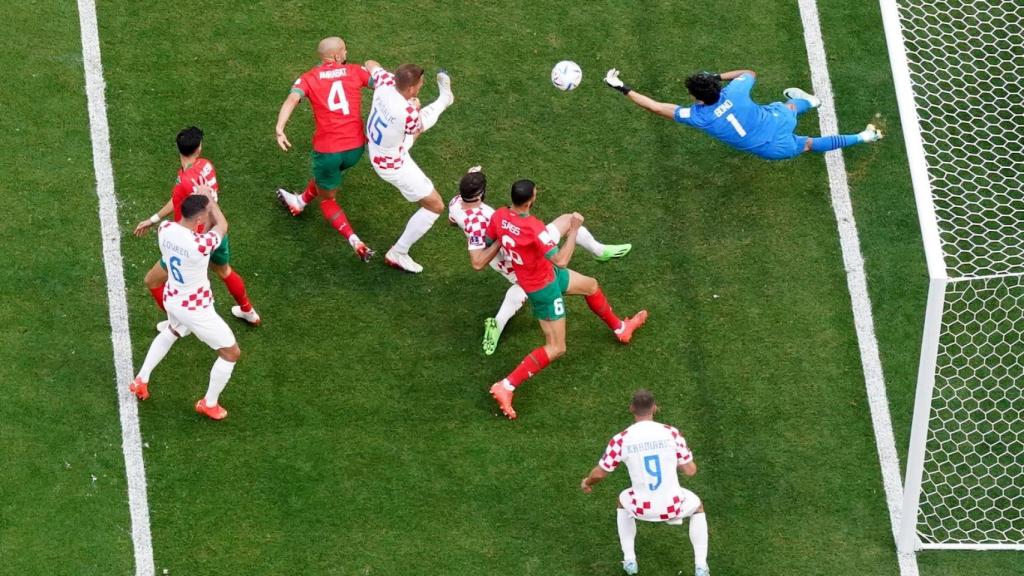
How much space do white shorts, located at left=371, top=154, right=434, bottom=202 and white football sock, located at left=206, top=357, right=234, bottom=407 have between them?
2.06 m

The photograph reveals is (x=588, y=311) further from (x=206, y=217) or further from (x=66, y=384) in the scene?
(x=66, y=384)

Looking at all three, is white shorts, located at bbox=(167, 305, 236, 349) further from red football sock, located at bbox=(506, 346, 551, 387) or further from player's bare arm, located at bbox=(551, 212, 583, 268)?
player's bare arm, located at bbox=(551, 212, 583, 268)

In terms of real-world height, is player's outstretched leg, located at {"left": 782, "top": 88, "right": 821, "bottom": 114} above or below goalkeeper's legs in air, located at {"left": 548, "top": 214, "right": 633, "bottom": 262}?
above

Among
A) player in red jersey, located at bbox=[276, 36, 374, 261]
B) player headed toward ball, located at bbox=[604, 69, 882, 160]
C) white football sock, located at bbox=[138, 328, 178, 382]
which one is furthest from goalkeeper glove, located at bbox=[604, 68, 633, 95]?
white football sock, located at bbox=[138, 328, 178, 382]

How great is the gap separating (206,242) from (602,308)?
328 cm

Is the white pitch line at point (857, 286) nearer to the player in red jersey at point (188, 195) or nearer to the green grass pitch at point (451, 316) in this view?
the green grass pitch at point (451, 316)

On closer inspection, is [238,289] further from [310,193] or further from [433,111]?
[433,111]

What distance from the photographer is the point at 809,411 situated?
11938 mm

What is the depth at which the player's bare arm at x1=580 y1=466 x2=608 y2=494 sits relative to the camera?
10.6 meters

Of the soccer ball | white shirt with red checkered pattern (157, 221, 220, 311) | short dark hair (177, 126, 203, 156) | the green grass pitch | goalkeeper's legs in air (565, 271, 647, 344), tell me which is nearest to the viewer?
white shirt with red checkered pattern (157, 221, 220, 311)

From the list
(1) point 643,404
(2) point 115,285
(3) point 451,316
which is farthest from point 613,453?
(2) point 115,285

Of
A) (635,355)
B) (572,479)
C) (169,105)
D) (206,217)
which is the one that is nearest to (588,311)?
(635,355)

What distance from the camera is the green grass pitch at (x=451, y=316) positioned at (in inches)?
449

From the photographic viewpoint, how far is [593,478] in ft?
35.1
